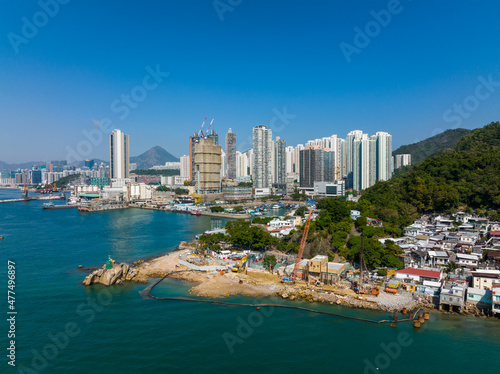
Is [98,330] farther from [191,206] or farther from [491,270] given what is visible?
[191,206]

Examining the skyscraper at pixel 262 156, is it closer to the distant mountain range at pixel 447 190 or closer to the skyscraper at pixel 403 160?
the skyscraper at pixel 403 160

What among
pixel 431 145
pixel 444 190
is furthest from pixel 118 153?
pixel 444 190

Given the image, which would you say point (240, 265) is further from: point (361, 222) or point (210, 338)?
point (361, 222)

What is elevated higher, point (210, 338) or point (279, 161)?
point (279, 161)

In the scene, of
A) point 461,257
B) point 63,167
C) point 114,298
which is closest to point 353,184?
point 461,257

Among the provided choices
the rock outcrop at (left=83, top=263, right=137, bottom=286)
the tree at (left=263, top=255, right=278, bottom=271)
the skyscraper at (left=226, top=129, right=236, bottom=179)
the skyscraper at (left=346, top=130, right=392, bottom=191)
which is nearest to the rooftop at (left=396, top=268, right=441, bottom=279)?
the tree at (left=263, top=255, right=278, bottom=271)
